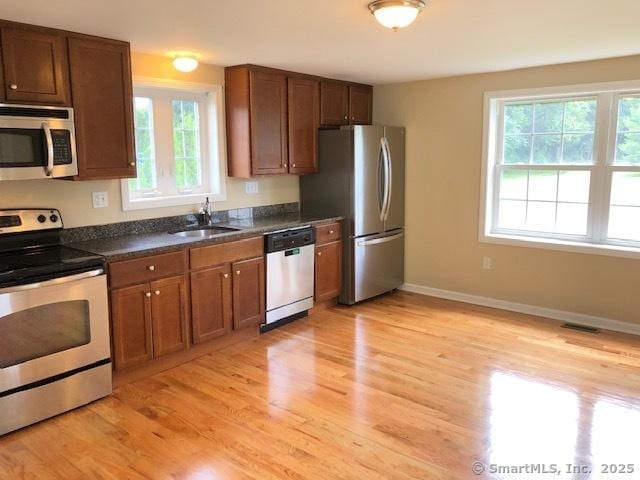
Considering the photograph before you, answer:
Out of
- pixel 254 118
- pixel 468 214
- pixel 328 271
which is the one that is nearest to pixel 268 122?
pixel 254 118

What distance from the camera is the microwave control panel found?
2973 millimetres

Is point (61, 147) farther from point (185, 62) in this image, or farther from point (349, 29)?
point (349, 29)

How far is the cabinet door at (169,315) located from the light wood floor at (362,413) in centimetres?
20

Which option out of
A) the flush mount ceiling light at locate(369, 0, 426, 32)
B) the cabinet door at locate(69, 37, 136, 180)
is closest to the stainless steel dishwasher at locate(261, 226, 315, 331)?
the cabinet door at locate(69, 37, 136, 180)

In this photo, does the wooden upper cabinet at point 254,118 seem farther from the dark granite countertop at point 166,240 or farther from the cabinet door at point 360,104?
the cabinet door at point 360,104

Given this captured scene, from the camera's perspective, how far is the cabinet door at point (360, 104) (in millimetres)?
5195

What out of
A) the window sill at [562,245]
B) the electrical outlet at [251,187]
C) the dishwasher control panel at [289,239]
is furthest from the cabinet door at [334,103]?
the window sill at [562,245]

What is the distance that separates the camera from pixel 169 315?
135 inches

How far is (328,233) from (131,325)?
6.62 ft

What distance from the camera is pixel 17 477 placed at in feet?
7.71

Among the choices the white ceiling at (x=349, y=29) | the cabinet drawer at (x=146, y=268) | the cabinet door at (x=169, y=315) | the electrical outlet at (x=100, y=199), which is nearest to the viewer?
the white ceiling at (x=349, y=29)

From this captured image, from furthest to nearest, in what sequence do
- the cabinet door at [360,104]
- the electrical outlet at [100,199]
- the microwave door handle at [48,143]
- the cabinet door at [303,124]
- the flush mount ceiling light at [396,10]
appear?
the cabinet door at [360,104], the cabinet door at [303,124], the electrical outlet at [100,199], the microwave door handle at [48,143], the flush mount ceiling light at [396,10]

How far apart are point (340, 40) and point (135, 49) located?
1419mm

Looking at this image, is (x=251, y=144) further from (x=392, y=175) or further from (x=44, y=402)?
(x=44, y=402)
